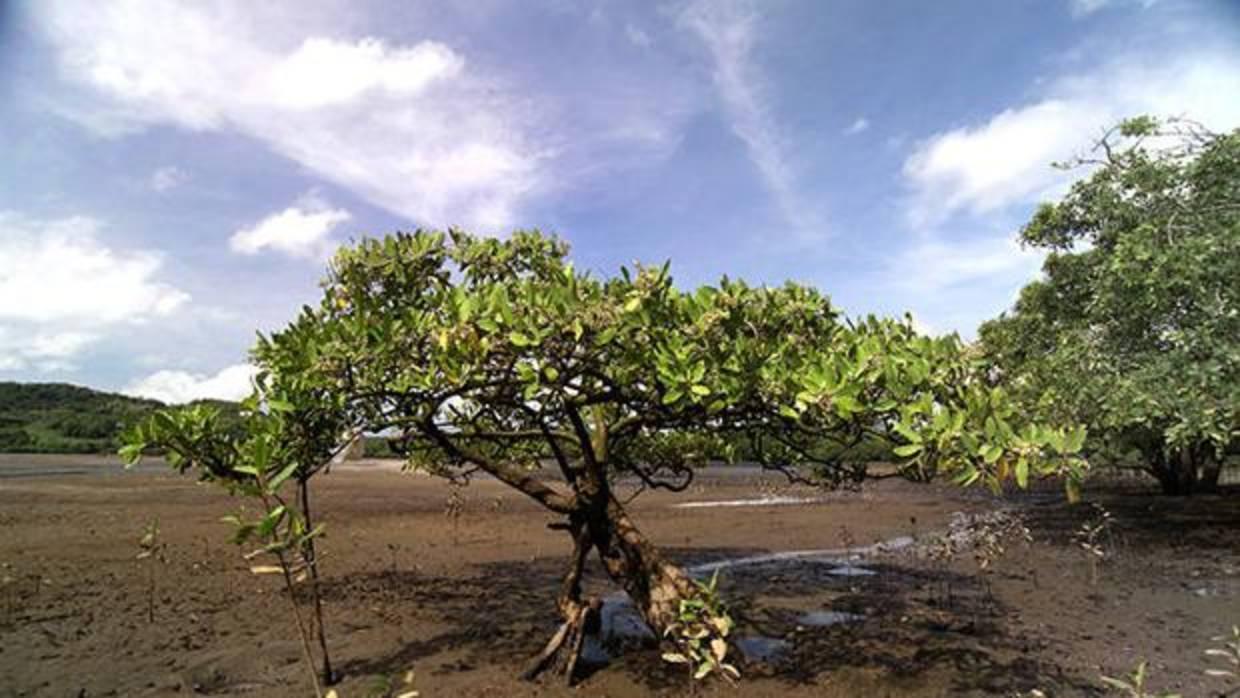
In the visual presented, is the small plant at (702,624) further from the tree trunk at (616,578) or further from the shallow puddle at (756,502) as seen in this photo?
the shallow puddle at (756,502)

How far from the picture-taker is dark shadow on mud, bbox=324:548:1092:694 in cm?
706

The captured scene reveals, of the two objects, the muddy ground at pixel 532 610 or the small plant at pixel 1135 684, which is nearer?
the small plant at pixel 1135 684

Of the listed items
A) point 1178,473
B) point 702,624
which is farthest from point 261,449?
point 1178,473

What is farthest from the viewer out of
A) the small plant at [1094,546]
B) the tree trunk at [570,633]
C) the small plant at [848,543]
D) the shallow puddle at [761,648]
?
the small plant at [848,543]

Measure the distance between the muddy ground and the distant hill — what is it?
2958 cm

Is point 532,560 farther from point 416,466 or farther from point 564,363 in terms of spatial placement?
point 564,363

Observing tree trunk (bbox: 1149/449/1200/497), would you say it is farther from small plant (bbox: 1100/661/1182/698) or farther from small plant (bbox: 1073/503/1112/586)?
small plant (bbox: 1100/661/1182/698)

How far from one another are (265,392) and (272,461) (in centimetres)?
46

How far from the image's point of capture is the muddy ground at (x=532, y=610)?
683 cm

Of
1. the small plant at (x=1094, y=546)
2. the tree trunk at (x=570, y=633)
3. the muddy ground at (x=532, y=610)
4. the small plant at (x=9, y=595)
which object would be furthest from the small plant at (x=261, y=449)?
the small plant at (x=1094, y=546)

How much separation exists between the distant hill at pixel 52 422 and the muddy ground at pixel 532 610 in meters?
29.6

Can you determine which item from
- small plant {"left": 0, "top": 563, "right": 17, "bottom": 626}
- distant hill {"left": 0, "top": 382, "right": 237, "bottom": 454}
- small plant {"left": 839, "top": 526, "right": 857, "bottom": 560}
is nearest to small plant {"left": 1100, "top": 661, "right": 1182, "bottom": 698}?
small plant {"left": 839, "top": 526, "right": 857, "bottom": 560}

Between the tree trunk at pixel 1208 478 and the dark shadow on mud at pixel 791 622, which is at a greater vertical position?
the tree trunk at pixel 1208 478

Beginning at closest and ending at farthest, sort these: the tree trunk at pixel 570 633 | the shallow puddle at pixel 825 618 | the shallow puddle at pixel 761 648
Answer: the tree trunk at pixel 570 633, the shallow puddle at pixel 761 648, the shallow puddle at pixel 825 618
